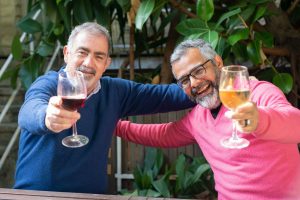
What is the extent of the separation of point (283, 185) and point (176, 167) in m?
1.43

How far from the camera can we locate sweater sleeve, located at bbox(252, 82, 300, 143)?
51.8 inches

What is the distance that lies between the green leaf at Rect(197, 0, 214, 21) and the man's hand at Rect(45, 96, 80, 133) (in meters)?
1.23

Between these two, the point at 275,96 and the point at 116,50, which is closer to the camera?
the point at 275,96

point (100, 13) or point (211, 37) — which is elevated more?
point (100, 13)

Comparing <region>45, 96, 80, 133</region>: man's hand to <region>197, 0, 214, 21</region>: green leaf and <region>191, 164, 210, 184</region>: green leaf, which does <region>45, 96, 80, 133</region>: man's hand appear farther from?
<region>191, 164, 210, 184</region>: green leaf

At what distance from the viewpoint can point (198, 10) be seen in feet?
7.59

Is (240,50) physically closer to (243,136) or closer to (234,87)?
(243,136)

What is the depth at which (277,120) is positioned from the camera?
4.42 ft

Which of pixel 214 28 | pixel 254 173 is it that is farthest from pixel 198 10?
pixel 254 173

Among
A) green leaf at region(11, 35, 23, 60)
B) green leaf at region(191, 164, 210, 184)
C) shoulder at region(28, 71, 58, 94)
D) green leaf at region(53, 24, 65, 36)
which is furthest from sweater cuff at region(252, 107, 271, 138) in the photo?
green leaf at region(11, 35, 23, 60)

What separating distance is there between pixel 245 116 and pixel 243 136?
0.40 metres

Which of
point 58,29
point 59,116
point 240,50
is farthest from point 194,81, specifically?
point 58,29

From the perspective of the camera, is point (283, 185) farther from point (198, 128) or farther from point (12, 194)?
point (12, 194)

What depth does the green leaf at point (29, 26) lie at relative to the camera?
3195 mm
